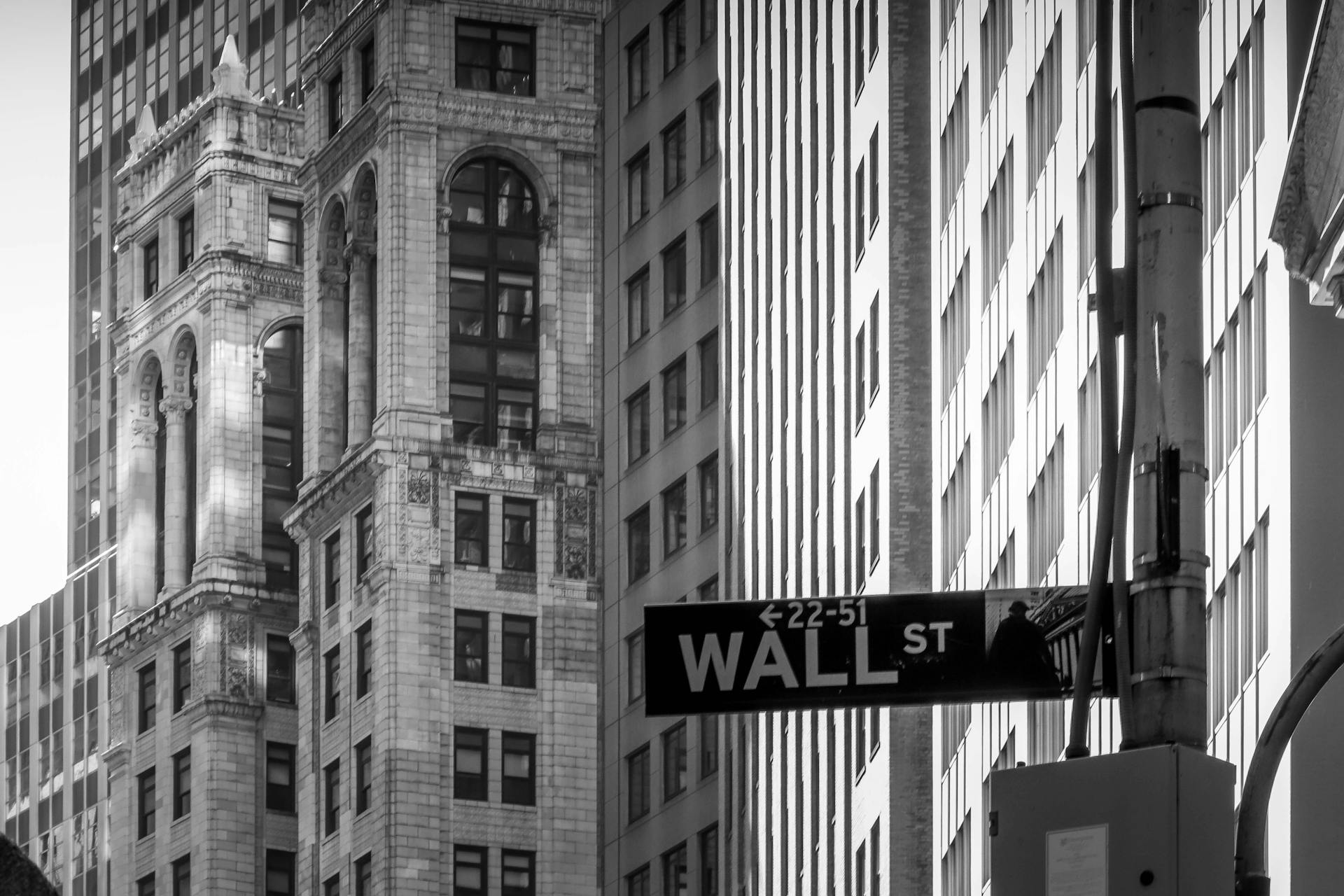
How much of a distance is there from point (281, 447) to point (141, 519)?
815 cm

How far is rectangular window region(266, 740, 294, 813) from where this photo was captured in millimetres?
142375

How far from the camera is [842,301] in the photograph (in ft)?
333

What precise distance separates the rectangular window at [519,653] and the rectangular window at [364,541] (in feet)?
20.7

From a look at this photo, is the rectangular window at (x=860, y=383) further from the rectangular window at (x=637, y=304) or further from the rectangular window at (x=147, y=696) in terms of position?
the rectangular window at (x=147, y=696)

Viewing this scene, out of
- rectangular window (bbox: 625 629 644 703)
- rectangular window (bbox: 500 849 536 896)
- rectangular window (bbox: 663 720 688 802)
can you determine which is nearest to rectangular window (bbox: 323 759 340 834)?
rectangular window (bbox: 500 849 536 896)

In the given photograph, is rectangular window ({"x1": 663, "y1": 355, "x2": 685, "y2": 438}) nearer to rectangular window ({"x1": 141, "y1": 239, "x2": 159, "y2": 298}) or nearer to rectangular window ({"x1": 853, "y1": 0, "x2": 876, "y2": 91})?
rectangular window ({"x1": 853, "y1": 0, "x2": 876, "y2": 91})

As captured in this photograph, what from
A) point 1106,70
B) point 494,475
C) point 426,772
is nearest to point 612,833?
point 426,772

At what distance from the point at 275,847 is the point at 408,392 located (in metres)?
24.3

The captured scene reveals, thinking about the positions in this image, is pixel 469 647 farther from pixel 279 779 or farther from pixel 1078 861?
pixel 1078 861

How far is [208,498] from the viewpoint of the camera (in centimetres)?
14550

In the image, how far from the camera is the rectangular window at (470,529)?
12912 cm

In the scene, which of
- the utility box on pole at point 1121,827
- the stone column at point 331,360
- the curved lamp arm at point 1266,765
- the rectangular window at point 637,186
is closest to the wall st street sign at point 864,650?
the curved lamp arm at point 1266,765

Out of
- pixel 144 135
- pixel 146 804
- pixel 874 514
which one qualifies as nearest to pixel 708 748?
pixel 874 514

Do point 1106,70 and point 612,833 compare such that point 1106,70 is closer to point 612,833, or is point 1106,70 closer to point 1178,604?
point 1178,604
